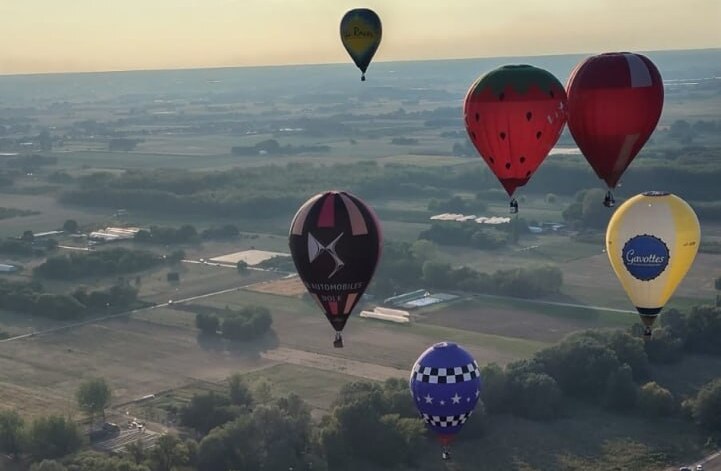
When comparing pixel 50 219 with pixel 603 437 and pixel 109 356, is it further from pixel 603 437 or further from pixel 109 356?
pixel 603 437

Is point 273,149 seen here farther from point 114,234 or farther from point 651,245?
point 651,245

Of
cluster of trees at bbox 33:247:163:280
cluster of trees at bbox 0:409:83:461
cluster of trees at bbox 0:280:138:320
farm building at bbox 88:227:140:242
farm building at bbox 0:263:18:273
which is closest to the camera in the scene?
cluster of trees at bbox 0:409:83:461

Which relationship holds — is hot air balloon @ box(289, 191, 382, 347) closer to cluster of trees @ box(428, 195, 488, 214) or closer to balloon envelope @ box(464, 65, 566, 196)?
balloon envelope @ box(464, 65, 566, 196)

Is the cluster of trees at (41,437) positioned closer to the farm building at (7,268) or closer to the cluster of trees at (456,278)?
the cluster of trees at (456,278)

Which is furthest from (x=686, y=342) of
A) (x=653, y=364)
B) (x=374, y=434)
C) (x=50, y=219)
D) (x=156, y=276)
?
(x=50, y=219)

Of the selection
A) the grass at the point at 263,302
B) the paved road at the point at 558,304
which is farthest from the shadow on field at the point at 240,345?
the paved road at the point at 558,304

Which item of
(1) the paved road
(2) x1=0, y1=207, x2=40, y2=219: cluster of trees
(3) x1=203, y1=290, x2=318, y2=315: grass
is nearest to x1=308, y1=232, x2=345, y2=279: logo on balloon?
(3) x1=203, y1=290, x2=318, y2=315: grass

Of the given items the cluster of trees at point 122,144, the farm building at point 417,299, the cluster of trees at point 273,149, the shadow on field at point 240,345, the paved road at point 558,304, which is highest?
the cluster of trees at point 273,149
